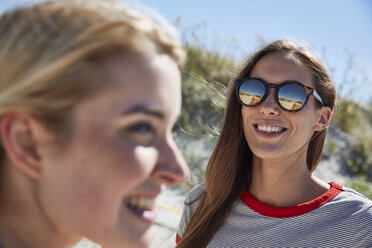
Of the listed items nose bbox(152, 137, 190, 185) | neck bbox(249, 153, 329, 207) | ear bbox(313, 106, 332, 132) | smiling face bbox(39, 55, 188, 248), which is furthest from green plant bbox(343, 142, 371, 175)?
smiling face bbox(39, 55, 188, 248)

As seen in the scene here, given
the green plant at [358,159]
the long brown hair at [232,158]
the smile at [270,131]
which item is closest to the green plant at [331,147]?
the green plant at [358,159]

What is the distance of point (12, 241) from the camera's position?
0.92 m

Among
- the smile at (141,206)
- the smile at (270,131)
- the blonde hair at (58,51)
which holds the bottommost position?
the smile at (270,131)

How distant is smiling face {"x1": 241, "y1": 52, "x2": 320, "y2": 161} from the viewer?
226 cm

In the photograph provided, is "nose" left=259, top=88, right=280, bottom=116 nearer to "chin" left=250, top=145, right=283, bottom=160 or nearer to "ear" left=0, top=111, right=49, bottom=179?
"chin" left=250, top=145, right=283, bottom=160

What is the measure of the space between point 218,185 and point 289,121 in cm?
66

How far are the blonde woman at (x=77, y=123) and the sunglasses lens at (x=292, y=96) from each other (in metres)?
1.44

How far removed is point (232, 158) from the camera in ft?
8.53

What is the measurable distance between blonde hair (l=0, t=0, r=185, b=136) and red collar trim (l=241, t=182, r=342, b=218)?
1.59 m

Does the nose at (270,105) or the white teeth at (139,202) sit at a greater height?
the nose at (270,105)

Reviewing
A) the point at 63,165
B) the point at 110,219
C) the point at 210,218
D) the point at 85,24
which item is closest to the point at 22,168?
the point at 63,165

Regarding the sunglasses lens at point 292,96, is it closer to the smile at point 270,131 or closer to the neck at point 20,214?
the smile at point 270,131

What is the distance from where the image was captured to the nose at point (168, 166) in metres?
A: 0.98

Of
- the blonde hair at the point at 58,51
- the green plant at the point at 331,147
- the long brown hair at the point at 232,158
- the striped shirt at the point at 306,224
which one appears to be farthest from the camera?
the green plant at the point at 331,147
